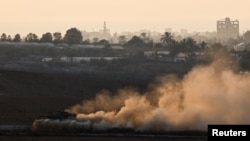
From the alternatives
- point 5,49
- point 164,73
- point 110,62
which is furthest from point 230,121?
point 5,49

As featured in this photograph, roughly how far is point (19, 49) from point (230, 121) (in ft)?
386

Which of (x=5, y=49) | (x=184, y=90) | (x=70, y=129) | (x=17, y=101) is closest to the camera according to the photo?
(x=70, y=129)

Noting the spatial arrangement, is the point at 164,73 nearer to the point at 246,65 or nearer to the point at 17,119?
the point at 246,65

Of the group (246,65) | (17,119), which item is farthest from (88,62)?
(17,119)

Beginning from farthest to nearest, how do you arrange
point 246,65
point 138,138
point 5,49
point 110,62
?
point 5,49
point 110,62
point 246,65
point 138,138

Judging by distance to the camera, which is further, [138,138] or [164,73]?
[164,73]

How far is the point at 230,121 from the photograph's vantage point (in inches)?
2363

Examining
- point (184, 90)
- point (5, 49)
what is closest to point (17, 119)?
point (184, 90)

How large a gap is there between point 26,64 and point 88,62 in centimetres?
1215

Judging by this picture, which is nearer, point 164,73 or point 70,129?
point 70,129

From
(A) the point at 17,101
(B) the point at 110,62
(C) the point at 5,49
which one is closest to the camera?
(A) the point at 17,101

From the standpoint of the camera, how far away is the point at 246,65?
138375 millimetres

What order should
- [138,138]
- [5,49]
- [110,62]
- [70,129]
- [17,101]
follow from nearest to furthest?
→ 1. [138,138]
2. [70,129]
3. [17,101]
4. [110,62]
5. [5,49]

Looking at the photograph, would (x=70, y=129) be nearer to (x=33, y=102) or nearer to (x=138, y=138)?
(x=138, y=138)
